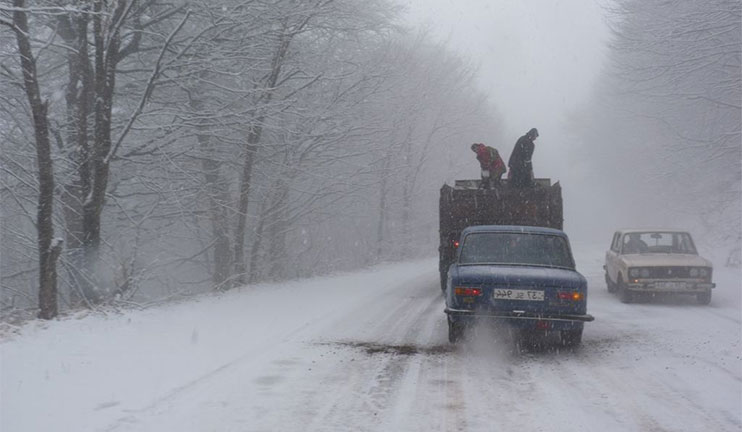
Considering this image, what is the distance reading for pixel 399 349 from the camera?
28.9 ft

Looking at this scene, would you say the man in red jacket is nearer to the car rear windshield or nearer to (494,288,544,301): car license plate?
the car rear windshield

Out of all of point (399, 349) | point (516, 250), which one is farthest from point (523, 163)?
point (399, 349)

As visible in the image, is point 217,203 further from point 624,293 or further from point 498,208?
point 624,293

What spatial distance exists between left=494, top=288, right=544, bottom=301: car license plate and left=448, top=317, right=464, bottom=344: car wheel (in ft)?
2.52

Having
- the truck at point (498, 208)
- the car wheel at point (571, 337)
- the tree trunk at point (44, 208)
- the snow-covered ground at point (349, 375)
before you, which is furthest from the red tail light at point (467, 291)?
the tree trunk at point (44, 208)

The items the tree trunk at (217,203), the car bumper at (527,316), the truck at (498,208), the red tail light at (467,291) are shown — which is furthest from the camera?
the tree trunk at (217,203)

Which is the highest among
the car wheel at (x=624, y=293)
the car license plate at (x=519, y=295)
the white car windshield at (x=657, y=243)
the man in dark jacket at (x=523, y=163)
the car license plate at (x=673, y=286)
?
the man in dark jacket at (x=523, y=163)

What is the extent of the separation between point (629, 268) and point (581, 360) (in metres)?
6.16

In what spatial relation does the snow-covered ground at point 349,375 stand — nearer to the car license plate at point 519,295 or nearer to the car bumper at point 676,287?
the car license plate at point 519,295

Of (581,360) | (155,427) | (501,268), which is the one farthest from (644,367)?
(155,427)

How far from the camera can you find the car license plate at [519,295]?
8.38 m

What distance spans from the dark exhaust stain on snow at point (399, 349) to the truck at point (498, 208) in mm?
4971

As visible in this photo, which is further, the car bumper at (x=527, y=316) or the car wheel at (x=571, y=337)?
the car wheel at (x=571, y=337)

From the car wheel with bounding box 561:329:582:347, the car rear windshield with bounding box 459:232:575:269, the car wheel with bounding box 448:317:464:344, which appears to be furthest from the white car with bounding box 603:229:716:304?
the car wheel with bounding box 448:317:464:344
